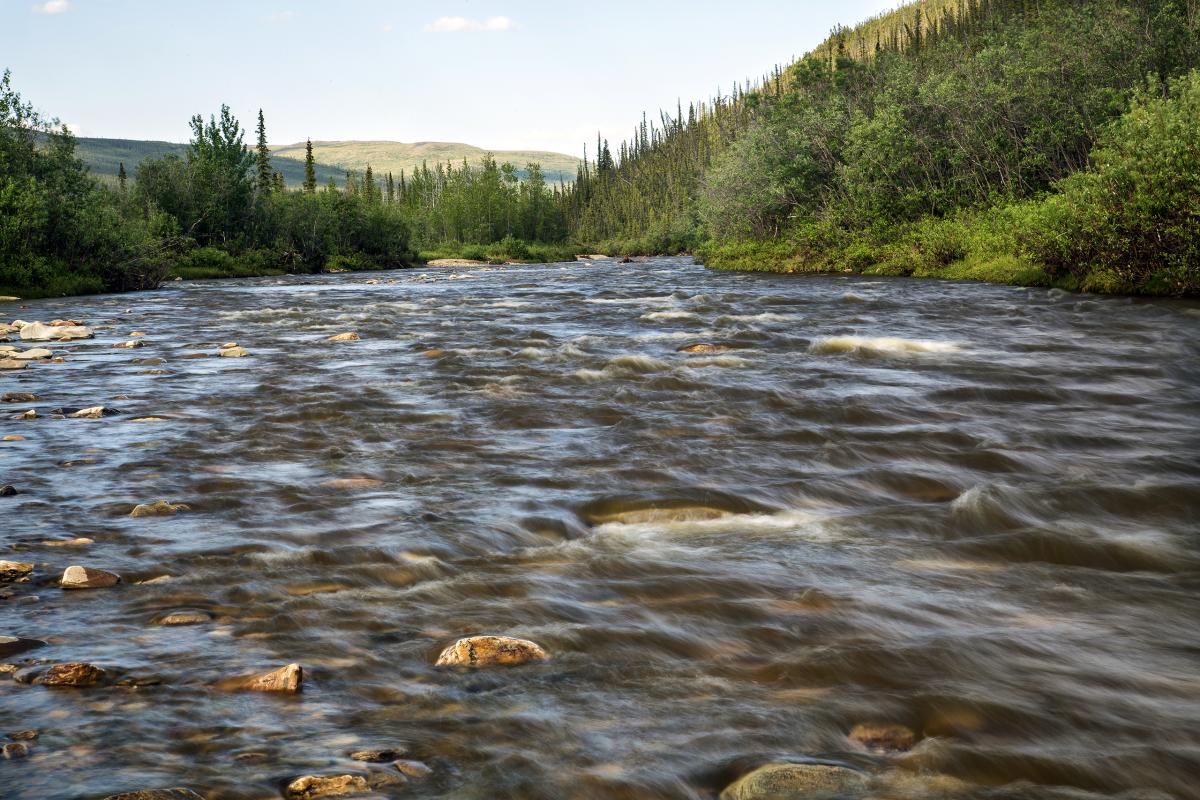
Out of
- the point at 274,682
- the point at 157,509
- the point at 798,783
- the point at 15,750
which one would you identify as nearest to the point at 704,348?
the point at 157,509

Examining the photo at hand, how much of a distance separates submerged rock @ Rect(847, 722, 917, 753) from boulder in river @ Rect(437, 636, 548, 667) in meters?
1.54

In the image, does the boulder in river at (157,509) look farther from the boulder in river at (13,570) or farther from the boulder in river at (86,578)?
the boulder in river at (86,578)

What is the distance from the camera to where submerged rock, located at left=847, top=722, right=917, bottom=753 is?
3.90 meters

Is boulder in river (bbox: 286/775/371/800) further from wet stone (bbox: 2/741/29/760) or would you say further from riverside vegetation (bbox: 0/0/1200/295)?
riverside vegetation (bbox: 0/0/1200/295)

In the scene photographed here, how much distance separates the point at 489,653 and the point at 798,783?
176 cm

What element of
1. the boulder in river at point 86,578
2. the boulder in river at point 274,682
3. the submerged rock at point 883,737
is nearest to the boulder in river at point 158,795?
the boulder in river at point 274,682

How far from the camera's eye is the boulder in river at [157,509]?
7.35 metres

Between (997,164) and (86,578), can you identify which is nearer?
(86,578)

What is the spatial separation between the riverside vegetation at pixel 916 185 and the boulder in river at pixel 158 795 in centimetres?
2474

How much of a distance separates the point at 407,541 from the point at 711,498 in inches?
97.7

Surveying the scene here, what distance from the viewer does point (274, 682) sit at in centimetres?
440

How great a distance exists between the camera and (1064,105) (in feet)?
127

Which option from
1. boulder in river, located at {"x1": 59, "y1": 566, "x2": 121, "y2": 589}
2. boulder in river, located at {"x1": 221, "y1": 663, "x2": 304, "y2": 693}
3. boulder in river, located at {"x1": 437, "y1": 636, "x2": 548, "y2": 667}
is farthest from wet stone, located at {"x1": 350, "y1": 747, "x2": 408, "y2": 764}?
boulder in river, located at {"x1": 59, "y1": 566, "x2": 121, "y2": 589}

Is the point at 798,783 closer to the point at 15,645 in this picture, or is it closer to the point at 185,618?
the point at 185,618
